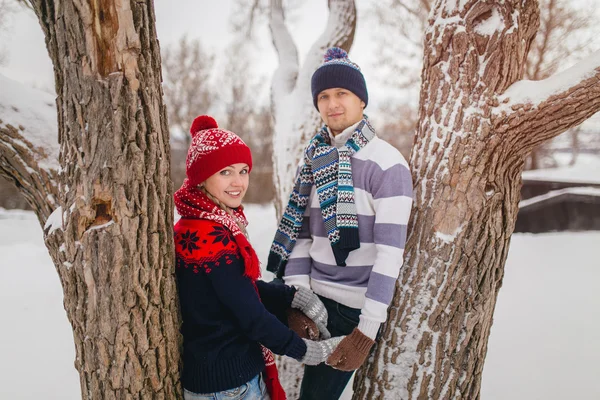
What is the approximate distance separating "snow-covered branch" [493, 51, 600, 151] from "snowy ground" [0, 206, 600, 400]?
2.27 m

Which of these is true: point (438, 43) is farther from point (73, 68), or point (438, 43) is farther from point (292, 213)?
point (73, 68)

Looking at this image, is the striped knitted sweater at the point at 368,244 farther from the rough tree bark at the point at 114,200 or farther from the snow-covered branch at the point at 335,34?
the snow-covered branch at the point at 335,34

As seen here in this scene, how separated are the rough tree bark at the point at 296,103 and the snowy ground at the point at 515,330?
92.8 inches

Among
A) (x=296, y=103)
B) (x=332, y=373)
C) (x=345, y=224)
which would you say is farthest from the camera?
(x=296, y=103)

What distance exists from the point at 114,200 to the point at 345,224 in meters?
0.97

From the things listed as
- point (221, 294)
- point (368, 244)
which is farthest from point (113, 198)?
point (368, 244)

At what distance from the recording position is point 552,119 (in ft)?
5.85

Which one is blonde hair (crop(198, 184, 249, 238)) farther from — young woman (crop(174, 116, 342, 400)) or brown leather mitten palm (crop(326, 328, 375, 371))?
brown leather mitten palm (crop(326, 328, 375, 371))

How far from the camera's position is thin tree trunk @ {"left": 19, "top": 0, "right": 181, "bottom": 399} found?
53.2 inches

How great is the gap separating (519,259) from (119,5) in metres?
6.52

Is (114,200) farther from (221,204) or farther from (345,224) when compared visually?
(345,224)

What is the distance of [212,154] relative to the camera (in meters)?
1.64

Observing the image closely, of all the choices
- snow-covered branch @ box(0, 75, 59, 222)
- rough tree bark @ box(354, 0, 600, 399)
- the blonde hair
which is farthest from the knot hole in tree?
rough tree bark @ box(354, 0, 600, 399)

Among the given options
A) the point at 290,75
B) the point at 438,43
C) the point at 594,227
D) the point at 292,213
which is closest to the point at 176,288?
the point at 292,213
